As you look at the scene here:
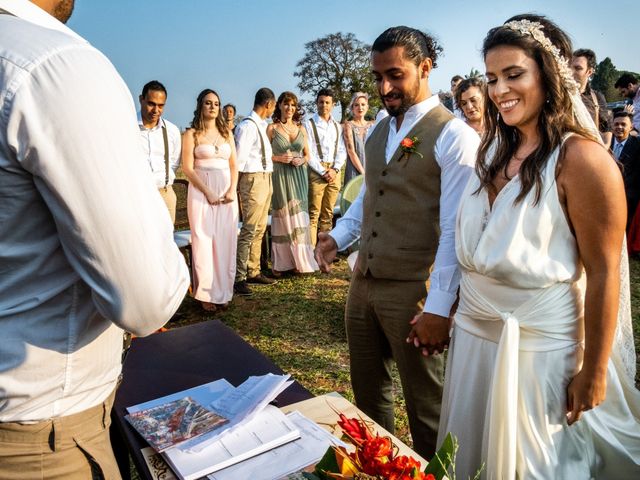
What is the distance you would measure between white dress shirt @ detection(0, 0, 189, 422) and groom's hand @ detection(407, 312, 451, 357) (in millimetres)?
1182

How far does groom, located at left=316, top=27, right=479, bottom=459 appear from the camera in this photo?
1914 mm

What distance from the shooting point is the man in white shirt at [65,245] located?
75 cm

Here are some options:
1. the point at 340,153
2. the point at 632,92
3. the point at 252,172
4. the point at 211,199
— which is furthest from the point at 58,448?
the point at 632,92

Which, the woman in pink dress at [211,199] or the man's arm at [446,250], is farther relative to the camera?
the woman in pink dress at [211,199]

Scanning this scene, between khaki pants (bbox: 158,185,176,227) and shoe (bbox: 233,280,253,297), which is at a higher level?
khaki pants (bbox: 158,185,176,227)

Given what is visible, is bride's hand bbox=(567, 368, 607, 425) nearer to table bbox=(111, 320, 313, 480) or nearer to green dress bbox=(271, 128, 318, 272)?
table bbox=(111, 320, 313, 480)

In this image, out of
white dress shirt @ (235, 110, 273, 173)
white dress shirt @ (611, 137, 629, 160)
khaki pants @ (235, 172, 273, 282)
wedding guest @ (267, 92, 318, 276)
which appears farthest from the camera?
white dress shirt @ (611, 137, 629, 160)

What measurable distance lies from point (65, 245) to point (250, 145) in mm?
4762

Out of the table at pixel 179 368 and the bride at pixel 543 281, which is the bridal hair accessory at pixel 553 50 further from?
the table at pixel 179 368

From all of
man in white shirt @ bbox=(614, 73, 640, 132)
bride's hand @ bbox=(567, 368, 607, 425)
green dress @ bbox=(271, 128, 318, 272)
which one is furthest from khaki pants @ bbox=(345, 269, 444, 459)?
man in white shirt @ bbox=(614, 73, 640, 132)

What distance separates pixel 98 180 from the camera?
771mm

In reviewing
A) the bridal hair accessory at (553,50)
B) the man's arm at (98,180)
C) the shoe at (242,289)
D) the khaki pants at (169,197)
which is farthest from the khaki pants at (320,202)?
the man's arm at (98,180)

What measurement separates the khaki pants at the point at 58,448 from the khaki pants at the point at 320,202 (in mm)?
5463

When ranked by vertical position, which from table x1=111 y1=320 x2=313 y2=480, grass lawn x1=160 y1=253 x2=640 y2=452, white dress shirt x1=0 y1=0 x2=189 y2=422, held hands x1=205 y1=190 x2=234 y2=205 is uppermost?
white dress shirt x1=0 y1=0 x2=189 y2=422
